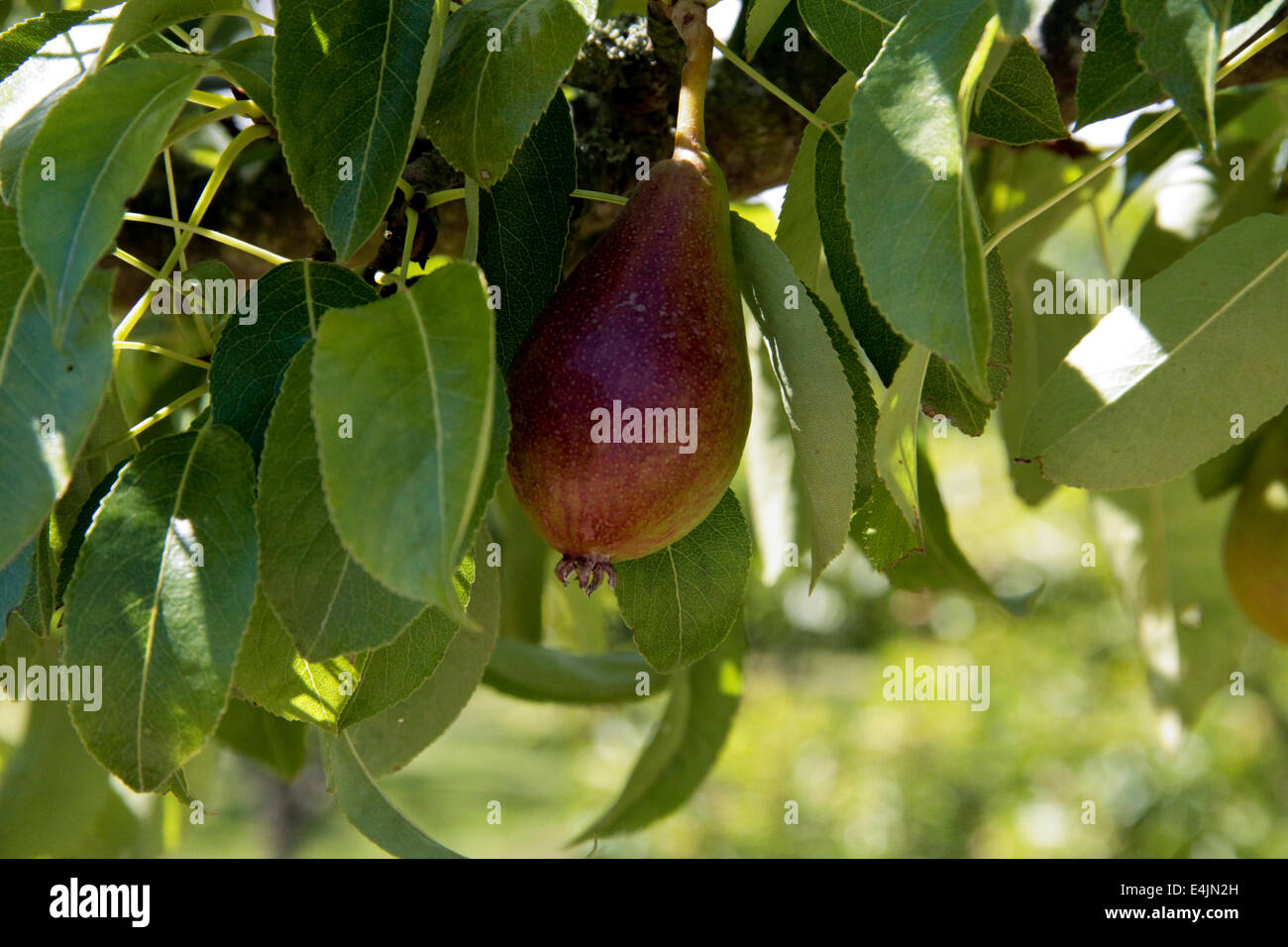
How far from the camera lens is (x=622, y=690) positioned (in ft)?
3.71

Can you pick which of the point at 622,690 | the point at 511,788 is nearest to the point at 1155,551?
the point at 622,690

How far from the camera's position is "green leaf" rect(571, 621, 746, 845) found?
3.57 feet

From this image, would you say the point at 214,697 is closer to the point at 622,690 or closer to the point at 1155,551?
the point at 622,690

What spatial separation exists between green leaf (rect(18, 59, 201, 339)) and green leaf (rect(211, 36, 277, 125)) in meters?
0.05

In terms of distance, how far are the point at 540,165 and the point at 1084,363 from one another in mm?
294

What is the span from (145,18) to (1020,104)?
40 centimetres

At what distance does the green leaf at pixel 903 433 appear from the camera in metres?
0.49

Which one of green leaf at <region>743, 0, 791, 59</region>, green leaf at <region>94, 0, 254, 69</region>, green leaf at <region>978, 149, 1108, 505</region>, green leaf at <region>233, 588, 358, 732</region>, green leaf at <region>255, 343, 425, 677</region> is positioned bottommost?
green leaf at <region>233, 588, 358, 732</region>

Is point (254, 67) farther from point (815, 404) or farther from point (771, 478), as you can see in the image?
point (771, 478)

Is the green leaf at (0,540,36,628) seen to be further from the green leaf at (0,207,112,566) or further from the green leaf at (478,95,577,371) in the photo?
the green leaf at (478,95,577,371)

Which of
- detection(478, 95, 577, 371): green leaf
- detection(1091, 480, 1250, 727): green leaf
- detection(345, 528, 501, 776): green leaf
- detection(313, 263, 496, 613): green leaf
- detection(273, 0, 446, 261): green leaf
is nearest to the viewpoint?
detection(313, 263, 496, 613): green leaf

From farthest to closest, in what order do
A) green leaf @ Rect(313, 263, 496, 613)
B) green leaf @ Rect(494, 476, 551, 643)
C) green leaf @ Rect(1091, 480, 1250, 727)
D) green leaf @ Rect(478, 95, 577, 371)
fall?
green leaf @ Rect(494, 476, 551, 643) < green leaf @ Rect(1091, 480, 1250, 727) < green leaf @ Rect(478, 95, 577, 371) < green leaf @ Rect(313, 263, 496, 613)

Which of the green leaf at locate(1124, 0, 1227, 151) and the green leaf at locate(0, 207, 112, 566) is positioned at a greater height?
the green leaf at locate(1124, 0, 1227, 151)

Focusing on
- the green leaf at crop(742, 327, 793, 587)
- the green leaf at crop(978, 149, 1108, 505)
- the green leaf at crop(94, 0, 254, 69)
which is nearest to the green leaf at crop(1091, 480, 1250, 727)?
the green leaf at crop(978, 149, 1108, 505)
